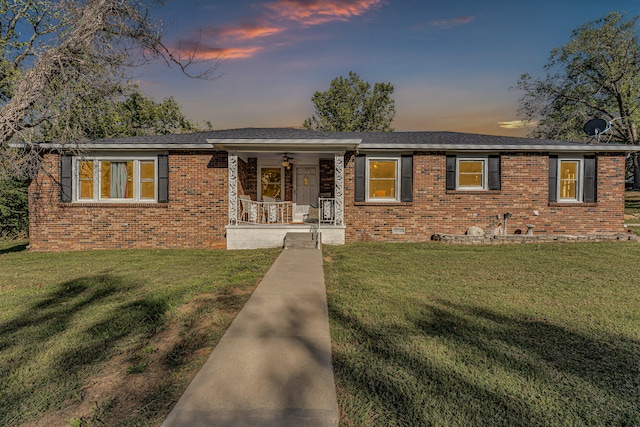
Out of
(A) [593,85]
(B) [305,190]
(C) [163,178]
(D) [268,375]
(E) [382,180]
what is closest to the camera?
(D) [268,375]

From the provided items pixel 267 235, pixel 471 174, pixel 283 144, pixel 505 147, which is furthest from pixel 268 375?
pixel 505 147

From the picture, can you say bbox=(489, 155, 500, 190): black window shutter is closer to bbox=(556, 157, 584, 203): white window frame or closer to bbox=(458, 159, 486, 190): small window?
bbox=(458, 159, 486, 190): small window

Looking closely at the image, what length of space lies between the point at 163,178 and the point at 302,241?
489cm

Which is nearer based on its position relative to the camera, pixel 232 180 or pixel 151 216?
pixel 232 180

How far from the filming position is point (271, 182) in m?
12.1

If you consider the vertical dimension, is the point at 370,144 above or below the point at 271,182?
above

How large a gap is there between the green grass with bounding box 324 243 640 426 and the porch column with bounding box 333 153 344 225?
3.55 metres

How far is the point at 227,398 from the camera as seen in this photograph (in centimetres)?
224

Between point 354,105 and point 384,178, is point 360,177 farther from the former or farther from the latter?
point 354,105

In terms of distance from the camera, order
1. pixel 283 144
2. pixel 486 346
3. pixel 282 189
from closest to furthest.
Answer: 1. pixel 486 346
2. pixel 283 144
3. pixel 282 189

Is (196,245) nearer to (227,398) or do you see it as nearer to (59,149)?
(59,149)

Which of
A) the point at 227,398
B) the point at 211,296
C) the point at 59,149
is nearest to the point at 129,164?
the point at 59,149

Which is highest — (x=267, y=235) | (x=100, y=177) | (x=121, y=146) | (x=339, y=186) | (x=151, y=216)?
(x=121, y=146)

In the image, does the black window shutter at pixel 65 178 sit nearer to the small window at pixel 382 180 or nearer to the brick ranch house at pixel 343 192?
the brick ranch house at pixel 343 192
